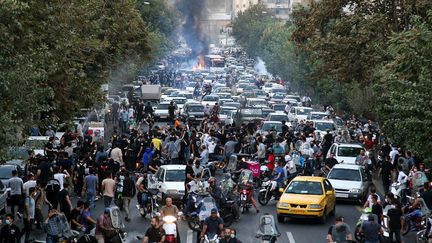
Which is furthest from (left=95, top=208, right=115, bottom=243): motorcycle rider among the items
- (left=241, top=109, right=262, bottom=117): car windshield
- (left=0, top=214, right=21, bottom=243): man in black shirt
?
(left=241, top=109, right=262, bottom=117): car windshield

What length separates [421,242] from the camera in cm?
2639

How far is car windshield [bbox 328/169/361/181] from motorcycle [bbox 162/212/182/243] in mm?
12848

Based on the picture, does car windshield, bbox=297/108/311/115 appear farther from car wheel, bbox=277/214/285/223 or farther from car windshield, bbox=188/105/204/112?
car wheel, bbox=277/214/285/223

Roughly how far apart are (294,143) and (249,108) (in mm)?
15403

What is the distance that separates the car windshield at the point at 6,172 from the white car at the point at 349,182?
32.8 feet

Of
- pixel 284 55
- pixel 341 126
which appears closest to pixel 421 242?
pixel 341 126

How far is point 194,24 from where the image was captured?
170625 millimetres

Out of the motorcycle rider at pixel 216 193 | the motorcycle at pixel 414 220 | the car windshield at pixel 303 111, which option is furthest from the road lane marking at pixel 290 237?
the car windshield at pixel 303 111

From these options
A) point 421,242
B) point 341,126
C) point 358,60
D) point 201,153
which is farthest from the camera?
point 341,126

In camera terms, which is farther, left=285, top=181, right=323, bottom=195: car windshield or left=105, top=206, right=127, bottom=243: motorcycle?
left=285, top=181, right=323, bottom=195: car windshield

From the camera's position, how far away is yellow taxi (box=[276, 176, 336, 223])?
97.7 ft

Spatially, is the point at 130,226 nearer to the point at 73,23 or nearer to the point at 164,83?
the point at 73,23

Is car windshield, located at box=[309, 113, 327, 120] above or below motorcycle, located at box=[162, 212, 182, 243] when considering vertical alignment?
below

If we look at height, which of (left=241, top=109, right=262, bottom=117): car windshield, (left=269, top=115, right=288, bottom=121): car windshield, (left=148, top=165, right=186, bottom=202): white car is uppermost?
(left=148, top=165, right=186, bottom=202): white car
